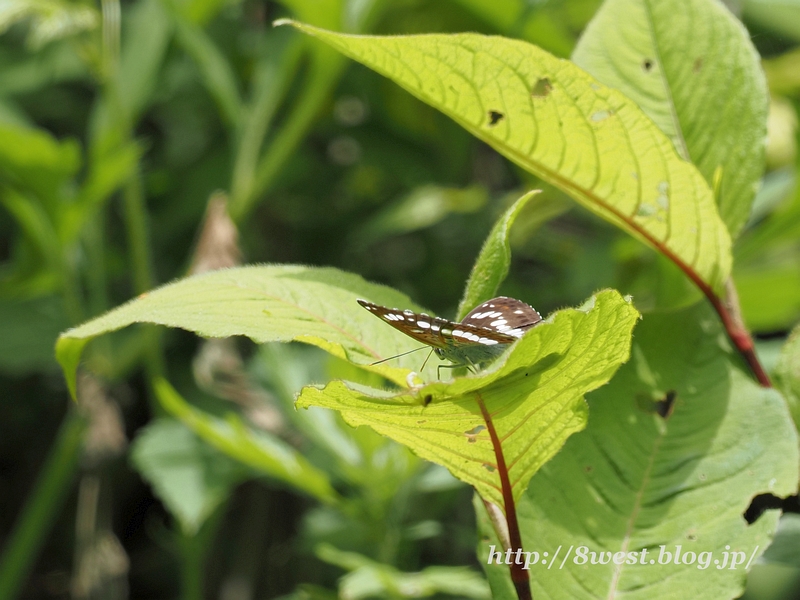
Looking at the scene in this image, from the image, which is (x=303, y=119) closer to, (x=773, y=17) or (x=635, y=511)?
(x=773, y=17)

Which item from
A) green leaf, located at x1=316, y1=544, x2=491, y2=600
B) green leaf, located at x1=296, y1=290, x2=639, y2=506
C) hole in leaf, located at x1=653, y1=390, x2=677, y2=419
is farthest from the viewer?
green leaf, located at x1=316, y1=544, x2=491, y2=600

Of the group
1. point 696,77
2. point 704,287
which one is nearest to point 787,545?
point 704,287

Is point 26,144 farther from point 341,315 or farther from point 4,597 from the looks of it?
point 341,315

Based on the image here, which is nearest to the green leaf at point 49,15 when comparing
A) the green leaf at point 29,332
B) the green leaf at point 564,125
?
the green leaf at point 29,332

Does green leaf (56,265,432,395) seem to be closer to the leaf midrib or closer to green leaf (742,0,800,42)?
the leaf midrib

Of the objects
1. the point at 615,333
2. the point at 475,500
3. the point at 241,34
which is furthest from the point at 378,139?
the point at 615,333

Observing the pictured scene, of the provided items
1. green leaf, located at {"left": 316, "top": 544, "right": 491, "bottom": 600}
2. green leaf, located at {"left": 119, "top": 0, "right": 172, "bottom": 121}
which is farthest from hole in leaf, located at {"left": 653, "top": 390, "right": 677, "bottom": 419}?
green leaf, located at {"left": 119, "top": 0, "right": 172, "bottom": 121}
